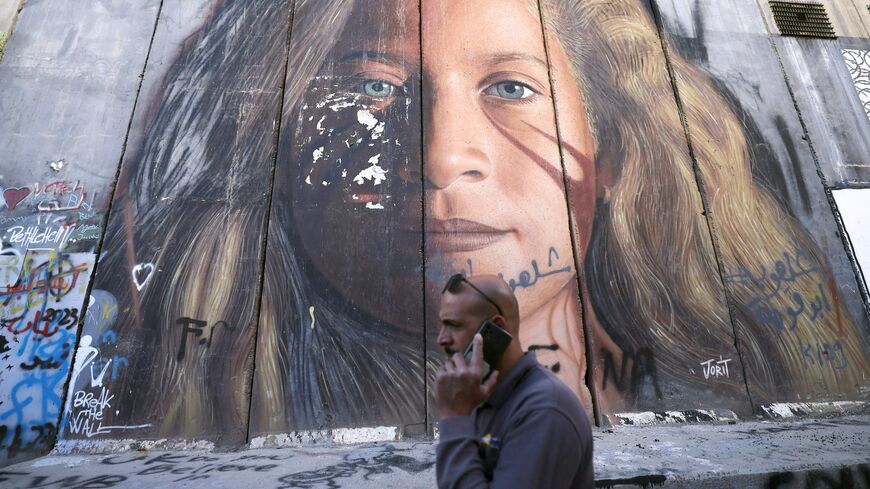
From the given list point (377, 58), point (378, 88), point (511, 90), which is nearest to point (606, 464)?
point (511, 90)

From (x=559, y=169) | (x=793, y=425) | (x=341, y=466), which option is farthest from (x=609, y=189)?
(x=341, y=466)

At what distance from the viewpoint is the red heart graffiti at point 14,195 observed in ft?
17.6

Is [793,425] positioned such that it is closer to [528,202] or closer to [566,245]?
[566,245]

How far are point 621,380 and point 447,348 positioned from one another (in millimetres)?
4049

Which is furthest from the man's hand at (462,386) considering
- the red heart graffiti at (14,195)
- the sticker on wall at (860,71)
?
the sticker on wall at (860,71)

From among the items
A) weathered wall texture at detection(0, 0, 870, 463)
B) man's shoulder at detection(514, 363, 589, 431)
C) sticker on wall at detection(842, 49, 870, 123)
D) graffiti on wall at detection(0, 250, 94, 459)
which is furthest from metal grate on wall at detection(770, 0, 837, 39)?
graffiti on wall at detection(0, 250, 94, 459)

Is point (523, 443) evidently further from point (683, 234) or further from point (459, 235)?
point (683, 234)

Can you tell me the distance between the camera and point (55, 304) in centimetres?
505

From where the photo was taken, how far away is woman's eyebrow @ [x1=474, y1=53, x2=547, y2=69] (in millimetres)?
6230

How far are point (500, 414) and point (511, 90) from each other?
16.9 ft

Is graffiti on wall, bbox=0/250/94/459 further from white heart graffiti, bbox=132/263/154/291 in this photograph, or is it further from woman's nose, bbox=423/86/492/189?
woman's nose, bbox=423/86/492/189

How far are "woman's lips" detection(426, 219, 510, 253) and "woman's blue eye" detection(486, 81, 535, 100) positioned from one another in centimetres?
161

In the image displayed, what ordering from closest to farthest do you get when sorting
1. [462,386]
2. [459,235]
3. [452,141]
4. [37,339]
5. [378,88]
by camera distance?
[462,386], [37,339], [459,235], [452,141], [378,88]

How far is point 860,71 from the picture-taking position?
7.15m
